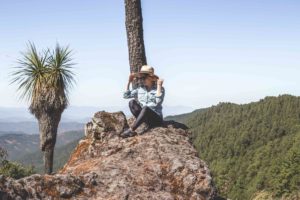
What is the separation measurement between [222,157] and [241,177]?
31.5m

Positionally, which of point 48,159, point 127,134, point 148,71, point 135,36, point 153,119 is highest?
point 135,36

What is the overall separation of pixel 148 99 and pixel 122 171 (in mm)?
3354

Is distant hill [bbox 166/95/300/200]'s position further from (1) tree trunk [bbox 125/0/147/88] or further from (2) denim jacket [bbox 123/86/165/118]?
(2) denim jacket [bbox 123/86/165/118]

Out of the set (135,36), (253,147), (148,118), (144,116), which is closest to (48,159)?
(135,36)

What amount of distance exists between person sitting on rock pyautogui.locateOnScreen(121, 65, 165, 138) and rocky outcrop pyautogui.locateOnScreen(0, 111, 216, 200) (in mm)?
309

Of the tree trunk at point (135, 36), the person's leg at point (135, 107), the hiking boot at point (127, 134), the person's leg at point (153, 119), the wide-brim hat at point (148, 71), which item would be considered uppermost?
the tree trunk at point (135, 36)

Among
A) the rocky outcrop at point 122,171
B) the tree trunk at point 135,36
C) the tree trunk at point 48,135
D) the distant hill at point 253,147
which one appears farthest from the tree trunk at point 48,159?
the distant hill at point 253,147

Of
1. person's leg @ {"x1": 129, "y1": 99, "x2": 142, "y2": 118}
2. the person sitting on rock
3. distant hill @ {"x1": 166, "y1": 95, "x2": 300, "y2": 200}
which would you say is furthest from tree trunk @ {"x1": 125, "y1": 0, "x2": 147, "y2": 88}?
distant hill @ {"x1": 166, "y1": 95, "x2": 300, "y2": 200}

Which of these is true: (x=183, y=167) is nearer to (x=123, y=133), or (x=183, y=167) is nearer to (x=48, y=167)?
(x=123, y=133)

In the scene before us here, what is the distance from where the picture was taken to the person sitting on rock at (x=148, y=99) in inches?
414

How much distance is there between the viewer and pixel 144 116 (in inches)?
409

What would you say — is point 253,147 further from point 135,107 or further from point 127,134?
point 127,134

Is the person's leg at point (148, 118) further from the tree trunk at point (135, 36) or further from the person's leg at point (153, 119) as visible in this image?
the tree trunk at point (135, 36)

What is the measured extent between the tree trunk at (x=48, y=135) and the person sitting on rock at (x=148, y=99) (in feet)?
25.2
